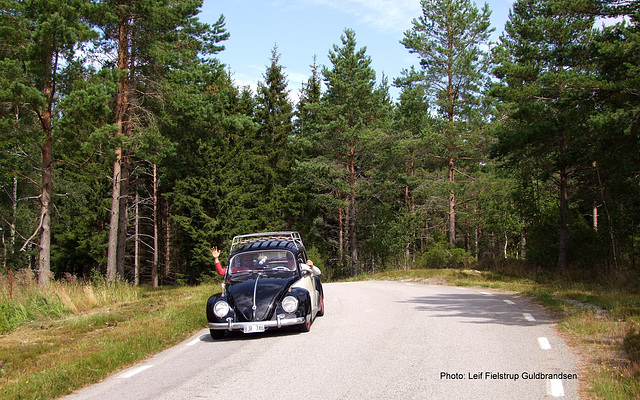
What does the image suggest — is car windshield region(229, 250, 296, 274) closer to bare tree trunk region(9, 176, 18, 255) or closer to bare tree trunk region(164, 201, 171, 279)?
bare tree trunk region(9, 176, 18, 255)

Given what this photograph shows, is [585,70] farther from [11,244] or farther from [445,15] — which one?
[11,244]

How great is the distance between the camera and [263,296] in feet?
31.6

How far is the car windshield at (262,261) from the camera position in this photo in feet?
37.3

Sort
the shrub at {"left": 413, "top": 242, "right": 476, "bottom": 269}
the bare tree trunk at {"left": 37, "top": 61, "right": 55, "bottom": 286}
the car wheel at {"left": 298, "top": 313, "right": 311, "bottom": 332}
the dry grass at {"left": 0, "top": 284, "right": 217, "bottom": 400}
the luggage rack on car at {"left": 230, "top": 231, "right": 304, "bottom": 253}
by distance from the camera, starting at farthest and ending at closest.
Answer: the shrub at {"left": 413, "top": 242, "right": 476, "bottom": 269}
the bare tree trunk at {"left": 37, "top": 61, "right": 55, "bottom": 286}
the luggage rack on car at {"left": 230, "top": 231, "right": 304, "bottom": 253}
the car wheel at {"left": 298, "top": 313, "right": 311, "bottom": 332}
the dry grass at {"left": 0, "top": 284, "right": 217, "bottom": 400}

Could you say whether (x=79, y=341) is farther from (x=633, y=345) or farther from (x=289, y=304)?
(x=633, y=345)

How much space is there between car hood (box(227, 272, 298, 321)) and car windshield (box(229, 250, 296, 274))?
2.65 feet

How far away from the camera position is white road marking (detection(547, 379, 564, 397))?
570 centimetres

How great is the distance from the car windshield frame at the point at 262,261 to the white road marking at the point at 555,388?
602 centimetres

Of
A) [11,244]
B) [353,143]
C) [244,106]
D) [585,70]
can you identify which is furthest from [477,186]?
[11,244]

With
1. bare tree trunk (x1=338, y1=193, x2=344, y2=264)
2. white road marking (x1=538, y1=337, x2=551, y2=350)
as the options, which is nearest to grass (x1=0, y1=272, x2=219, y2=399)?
white road marking (x1=538, y1=337, x2=551, y2=350)

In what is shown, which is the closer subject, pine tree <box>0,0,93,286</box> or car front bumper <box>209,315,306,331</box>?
car front bumper <box>209,315,306,331</box>

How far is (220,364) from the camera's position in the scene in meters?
7.73

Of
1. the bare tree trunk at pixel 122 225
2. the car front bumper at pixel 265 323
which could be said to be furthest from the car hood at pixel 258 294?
the bare tree trunk at pixel 122 225

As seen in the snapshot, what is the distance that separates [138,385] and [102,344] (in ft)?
10.4
